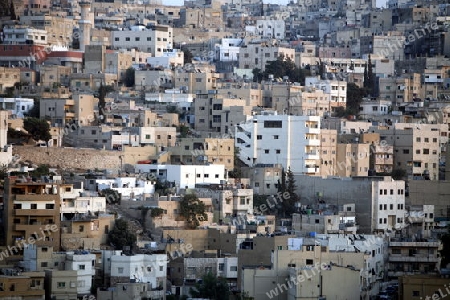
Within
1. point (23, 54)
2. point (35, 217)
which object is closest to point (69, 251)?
point (35, 217)

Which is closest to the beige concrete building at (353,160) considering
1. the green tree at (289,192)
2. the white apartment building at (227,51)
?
the green tree at (289,192)

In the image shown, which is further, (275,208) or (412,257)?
(275,208)

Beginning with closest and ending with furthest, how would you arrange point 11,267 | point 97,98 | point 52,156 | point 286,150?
point 11,267 < point 52,156 < point 286,150 < point 97,98

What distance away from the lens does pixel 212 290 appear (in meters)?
41.5

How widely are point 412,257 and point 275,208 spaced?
8363 millimetres

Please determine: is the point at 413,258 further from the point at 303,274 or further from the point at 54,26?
the point at 54,26

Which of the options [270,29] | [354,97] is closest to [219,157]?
[354,97]

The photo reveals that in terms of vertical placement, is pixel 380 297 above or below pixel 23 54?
below

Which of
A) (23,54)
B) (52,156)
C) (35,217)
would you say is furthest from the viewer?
(23,54)

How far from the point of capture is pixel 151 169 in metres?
54.1

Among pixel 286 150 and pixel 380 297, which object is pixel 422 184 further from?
pixel 380 297

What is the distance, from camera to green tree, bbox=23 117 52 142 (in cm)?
5488

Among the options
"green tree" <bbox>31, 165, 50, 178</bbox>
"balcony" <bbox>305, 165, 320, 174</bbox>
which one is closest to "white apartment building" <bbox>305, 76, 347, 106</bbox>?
"balcony" <bbox>305, 165, 320, 174</bbox>

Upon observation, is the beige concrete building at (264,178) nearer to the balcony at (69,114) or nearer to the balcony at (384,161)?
the balcony at (384,161)
